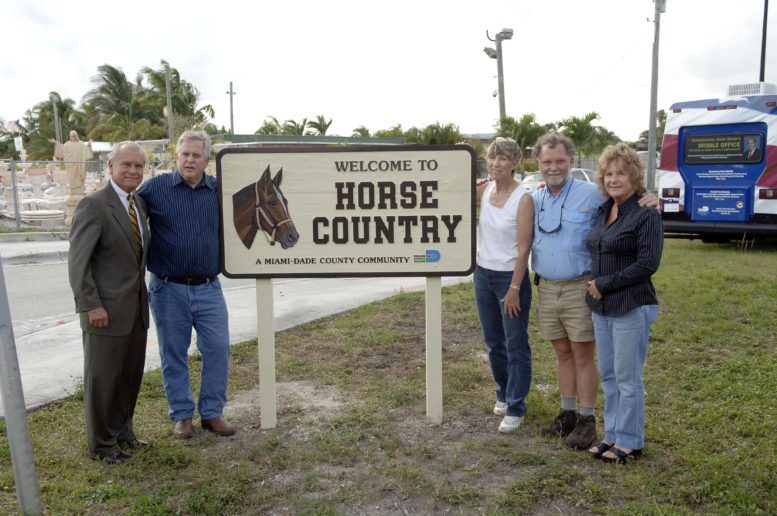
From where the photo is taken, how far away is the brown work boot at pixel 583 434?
13.3ft

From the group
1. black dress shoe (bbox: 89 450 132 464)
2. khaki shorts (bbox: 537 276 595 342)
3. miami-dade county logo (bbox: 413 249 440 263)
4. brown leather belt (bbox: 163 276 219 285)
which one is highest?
miami-dade county logo (bbox: 413 249 440 263)

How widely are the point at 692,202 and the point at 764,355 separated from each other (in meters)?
8.36

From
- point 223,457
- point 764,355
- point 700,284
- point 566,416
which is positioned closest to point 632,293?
point 566,416

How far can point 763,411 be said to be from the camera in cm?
451

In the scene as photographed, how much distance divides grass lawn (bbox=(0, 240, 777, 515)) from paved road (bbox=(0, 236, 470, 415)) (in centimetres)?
68

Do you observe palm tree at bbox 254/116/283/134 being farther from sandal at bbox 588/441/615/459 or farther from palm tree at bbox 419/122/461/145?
sandal at bbox 588/441/615/459

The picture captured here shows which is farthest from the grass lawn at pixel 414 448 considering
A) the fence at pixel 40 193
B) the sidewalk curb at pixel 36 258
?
the fence at pixel 40 193

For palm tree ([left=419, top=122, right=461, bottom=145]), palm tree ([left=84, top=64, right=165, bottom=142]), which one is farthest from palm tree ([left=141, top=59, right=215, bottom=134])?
palm tree ([left=419, top=122, right=461, bottom=145])

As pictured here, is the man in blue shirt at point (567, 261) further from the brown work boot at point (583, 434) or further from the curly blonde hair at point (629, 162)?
the curly blonde hair at point (629, 162)

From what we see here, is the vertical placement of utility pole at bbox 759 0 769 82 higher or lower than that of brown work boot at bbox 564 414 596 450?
higher

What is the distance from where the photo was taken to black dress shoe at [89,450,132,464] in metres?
3.93

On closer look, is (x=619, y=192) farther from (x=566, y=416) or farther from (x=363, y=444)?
(x=363, y=444)

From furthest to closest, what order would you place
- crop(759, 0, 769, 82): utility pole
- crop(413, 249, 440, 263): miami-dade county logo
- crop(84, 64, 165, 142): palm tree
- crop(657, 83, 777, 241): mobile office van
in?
crop(84, 64, 165, 142): palm tree
crop(759, 0, 769, 82): utility pole
crop(657, 83, 777, 241): mobile office van
crop(413, 249, 440, 263): miami-dade county logo

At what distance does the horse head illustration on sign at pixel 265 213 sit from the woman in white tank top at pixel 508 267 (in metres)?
1.21
